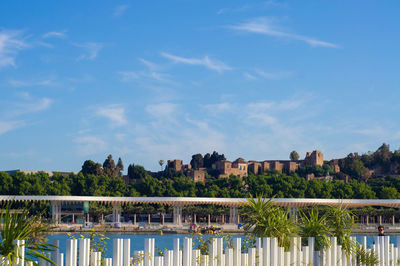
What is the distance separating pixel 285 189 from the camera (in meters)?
92.8

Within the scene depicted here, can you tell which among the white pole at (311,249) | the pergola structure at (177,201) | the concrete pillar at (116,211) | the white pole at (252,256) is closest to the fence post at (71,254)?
the white pole at (252,256)

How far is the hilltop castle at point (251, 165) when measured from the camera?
16288 cm

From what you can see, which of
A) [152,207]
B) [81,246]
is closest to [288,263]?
[81,246]

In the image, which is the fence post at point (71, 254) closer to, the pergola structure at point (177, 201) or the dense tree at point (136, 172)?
the pergola structure at point (177, 201)

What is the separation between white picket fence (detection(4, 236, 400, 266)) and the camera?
23.5ft

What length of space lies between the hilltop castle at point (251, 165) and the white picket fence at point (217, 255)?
14768 centimetres

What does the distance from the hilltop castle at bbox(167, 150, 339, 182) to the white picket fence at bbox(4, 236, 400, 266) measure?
147684mm

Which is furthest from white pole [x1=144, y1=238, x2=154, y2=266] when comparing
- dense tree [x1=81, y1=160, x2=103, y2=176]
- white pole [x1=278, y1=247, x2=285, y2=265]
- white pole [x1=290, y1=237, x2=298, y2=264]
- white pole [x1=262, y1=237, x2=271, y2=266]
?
dense tree [x1=81, y1=160, x2=103, y2=176]

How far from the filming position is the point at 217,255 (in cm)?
857

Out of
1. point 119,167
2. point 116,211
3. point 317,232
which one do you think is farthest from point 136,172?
point 317,232

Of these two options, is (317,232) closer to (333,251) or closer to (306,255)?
(333,251)

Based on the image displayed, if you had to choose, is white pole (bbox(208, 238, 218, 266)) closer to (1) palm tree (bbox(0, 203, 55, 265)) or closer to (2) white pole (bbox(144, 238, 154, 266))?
(2) white pole (bbox(144, 238, 154, 266))

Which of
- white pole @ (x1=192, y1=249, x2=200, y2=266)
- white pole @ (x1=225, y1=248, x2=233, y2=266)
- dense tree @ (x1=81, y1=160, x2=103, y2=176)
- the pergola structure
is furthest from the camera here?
dense tree @ (x1=81, y1=160, x2=103, y2=176)

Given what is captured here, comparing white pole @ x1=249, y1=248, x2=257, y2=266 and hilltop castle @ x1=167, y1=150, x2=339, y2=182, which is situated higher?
hilltop castle @ x1=167, y1=150, x2=339, y2=182
